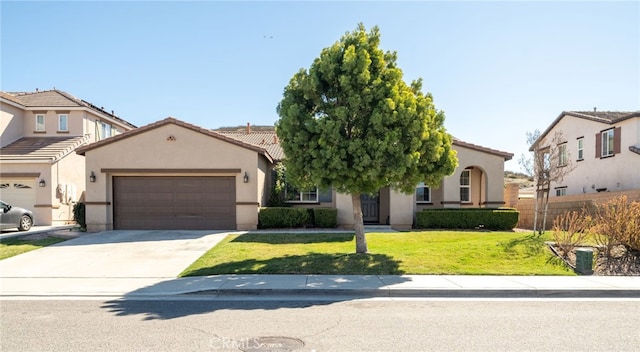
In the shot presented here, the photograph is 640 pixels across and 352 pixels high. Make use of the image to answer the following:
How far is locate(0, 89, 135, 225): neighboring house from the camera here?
69.4 ft

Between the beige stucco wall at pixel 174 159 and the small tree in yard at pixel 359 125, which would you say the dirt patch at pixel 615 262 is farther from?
the beige stucco wall at pixel 174 159

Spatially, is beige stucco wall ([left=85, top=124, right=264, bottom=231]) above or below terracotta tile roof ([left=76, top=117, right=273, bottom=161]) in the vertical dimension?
below

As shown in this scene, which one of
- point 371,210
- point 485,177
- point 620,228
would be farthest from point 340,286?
point 485,177

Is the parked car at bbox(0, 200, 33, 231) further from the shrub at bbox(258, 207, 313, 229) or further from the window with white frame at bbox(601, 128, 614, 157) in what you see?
the window with white frame at bbox(601, 128, 614, 157)

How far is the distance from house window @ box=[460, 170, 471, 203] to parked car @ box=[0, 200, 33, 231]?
2013 centimetres

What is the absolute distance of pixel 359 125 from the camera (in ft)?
36.6

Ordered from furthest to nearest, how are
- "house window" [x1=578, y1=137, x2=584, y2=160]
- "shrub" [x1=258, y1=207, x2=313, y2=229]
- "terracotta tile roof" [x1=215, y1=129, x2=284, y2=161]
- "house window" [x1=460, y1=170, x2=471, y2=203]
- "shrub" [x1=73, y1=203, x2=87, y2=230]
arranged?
1. "house window" [x1=578, y1=137, x2=584, y2=160]
2. "terracotta tile roof" [x1=215, y1=129, x2=284, y2=161]
3. "house window" [x1=460, y1=170, x2=471, y2=203]
4. "shrub" [x1=258, y1=207, x2=313, y2=229]
5. "shrub" [x1=73, y1=203, x2=87, y2=230]

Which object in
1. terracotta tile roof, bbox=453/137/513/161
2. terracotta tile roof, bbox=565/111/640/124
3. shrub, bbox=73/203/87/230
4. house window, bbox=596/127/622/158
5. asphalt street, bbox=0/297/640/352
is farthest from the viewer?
terracotta tile roof, bbox=565/111/640/124

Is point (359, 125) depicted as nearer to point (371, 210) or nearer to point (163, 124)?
point (163, 124)

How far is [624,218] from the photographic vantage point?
38.9ft

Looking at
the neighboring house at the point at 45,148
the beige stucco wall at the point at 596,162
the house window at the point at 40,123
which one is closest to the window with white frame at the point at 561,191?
the beige stucco wall at the point at 596,162

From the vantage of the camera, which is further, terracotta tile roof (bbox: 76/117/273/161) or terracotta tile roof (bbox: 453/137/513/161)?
terracotta tile roof (bbox: 453/137/513/161)

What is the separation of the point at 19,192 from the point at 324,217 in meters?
15.5

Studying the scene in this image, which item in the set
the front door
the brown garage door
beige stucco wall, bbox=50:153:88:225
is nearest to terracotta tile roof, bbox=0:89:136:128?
beige stucco wall, bbox=50:153:88:225
